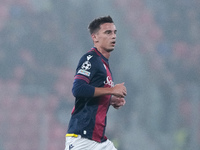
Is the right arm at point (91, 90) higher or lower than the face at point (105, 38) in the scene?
lower

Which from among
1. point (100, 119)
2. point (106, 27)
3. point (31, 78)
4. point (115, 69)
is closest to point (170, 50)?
point (115, 69)

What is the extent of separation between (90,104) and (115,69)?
25.2 feet

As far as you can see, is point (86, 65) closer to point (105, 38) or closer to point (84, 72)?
point (84, 72)

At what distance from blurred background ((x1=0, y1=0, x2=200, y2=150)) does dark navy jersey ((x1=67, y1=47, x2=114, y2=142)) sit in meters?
5.60

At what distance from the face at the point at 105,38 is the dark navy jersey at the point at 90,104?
167mm

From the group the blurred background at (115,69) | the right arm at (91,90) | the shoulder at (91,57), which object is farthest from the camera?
the blurred background at (115,69)

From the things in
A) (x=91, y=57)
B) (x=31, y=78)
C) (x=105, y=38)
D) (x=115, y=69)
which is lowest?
(x=91, y=57)

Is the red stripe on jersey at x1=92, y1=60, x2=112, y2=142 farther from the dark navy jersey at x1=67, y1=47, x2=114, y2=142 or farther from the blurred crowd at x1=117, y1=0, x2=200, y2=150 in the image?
the blurred crowd at x1=117, y1=0, x2=200, y2=150

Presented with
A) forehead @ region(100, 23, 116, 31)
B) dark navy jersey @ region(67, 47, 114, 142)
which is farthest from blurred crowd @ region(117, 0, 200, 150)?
dark navy jersey @ region(67, 47, 114, 142)

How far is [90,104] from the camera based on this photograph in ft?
9.41

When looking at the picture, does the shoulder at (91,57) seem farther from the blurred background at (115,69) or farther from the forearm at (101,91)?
the blurred background at (115,69)

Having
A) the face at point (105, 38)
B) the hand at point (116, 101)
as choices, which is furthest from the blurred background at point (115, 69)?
the face at point (105, 38)

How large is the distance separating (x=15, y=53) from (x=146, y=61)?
3574mm

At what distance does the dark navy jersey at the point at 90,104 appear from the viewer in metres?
2.78
